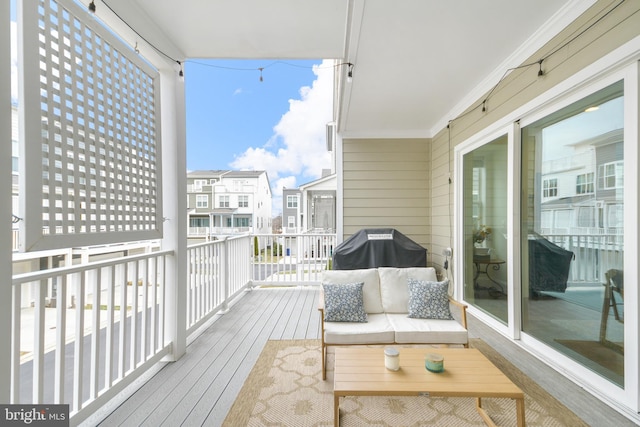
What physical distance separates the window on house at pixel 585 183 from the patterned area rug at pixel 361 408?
4.99 feet

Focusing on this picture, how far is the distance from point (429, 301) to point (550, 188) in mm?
1453

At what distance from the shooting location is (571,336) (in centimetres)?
240

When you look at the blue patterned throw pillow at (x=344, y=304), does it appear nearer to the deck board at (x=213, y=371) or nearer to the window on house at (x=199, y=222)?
the deck board at (x=213, y=371)

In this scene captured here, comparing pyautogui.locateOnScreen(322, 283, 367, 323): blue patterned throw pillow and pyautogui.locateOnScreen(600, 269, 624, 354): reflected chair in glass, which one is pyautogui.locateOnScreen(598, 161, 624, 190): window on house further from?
pyautogui.locateOnScreen(322, 283, 367, 323): blue patterned throw pillow

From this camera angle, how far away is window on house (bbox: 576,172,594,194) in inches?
85.8

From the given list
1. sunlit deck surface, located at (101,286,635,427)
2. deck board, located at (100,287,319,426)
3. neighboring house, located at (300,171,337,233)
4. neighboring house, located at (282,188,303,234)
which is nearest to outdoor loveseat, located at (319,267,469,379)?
sunlit deck surface, located at (101,286,635,427)

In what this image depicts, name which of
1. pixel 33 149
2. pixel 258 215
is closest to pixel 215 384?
pixel 33 149

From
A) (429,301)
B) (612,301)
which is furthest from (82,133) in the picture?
(612,301)

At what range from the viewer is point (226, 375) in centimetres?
241

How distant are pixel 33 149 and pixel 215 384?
1941mm

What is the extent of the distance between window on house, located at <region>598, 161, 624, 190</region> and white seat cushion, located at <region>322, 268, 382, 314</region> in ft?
6.30

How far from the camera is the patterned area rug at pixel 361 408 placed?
1.85 metres

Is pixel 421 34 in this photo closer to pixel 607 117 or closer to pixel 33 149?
pixel 607 117

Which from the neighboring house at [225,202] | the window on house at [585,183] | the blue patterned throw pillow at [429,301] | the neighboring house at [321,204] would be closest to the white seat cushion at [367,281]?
the blue patterned throw pillow at [429,301]
